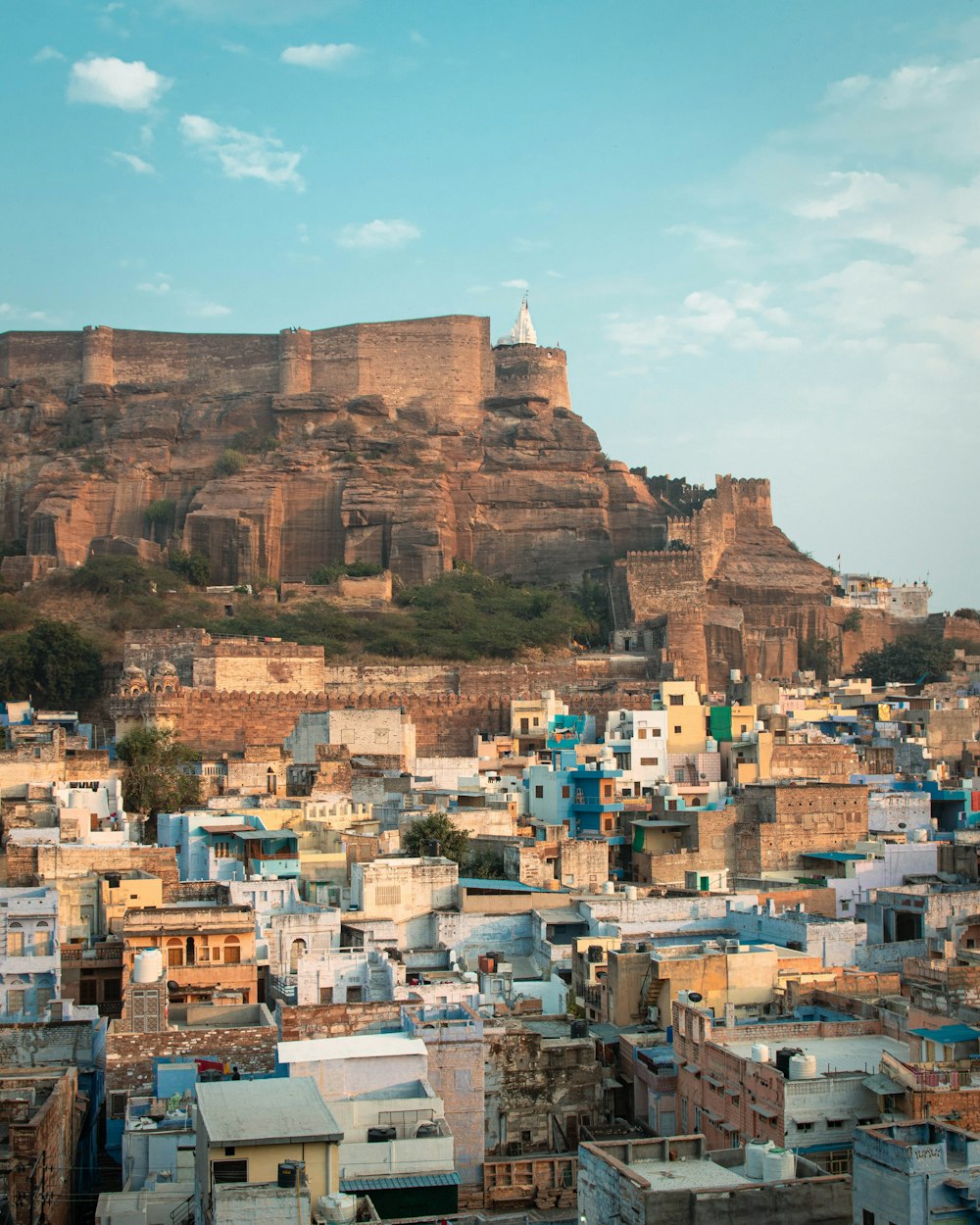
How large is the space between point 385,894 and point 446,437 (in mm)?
32131

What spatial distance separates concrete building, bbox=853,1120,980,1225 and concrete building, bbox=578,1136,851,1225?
36cm

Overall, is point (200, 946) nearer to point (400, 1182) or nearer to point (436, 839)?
point (400, 1182)

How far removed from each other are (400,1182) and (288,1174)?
245 centimetres

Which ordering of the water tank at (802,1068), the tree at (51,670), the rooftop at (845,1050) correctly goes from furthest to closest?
the tree at (51,670)
the rooftop at (845,1050)
the water tank at (802,1068)

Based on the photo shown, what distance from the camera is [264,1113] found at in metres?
12.7

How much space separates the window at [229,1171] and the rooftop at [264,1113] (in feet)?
0.48

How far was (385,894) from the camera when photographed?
23781 millimetres

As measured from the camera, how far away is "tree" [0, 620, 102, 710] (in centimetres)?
4153

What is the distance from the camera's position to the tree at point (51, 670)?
4153 cm

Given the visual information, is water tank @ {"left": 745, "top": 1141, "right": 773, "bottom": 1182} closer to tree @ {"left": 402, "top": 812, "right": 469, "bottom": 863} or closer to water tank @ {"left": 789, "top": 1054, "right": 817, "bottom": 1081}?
water tank @ {"left": 789, "top": 1054, "right": 817, "bottom": 1081}

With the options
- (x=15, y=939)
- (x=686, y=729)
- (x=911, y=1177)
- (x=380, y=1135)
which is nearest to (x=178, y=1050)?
(x=380, y=1135)

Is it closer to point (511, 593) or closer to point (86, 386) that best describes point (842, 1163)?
point (511, 593)

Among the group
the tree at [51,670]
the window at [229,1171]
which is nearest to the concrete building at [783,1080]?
the window at [229,1171]

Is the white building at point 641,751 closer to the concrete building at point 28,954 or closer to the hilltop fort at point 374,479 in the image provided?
the hilltop fort at point 374,479
